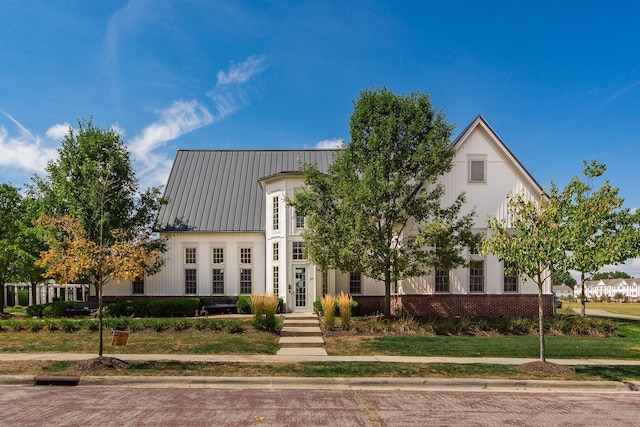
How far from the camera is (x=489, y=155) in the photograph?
81.7 ft

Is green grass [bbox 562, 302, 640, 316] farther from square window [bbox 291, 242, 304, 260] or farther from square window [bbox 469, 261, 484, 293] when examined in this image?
square window [bbox 291, 242, 304, 260]

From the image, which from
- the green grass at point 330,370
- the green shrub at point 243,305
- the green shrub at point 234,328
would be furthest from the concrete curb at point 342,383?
the green shrub at point 243,305

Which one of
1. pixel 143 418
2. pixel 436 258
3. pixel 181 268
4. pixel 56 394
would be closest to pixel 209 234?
pixel 181 268

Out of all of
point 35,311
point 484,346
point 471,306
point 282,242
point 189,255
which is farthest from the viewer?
point 189,255

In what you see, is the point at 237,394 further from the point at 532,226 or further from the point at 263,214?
the point at 263,214

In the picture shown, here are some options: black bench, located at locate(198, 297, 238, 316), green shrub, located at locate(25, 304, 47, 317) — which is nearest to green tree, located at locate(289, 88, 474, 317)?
black bench, located at locate(198, 297, 238, 316)

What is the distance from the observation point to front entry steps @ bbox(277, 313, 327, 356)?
16.5 metres

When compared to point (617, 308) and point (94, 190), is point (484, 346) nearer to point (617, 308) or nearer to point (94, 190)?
point (94, 190)

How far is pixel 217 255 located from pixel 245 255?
168cm

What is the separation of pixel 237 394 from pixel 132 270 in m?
5.02

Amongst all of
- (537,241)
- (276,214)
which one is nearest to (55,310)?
(276,214)

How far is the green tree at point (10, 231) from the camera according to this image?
87.9ft

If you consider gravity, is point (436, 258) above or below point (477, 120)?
below

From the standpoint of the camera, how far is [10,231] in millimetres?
28484
